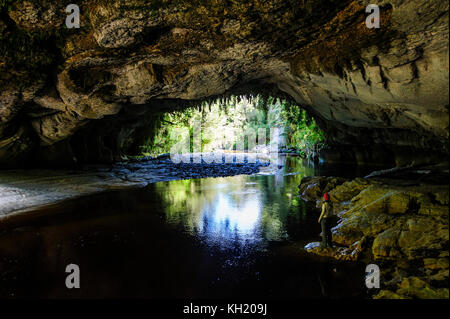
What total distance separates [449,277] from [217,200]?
27.1ft

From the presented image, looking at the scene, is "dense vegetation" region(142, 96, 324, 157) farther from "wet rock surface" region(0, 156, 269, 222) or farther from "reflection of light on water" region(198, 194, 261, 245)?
"reflection of light on water" region(198, 194, 261, 245)

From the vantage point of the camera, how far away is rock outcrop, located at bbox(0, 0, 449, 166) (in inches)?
254

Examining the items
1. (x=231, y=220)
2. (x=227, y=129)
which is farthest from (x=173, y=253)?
(x=227, y=129)

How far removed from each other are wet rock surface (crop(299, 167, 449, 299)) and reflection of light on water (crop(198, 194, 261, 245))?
2032 millimetres

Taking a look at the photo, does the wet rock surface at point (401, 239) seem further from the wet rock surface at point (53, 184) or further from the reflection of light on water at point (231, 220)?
the wet rock surface at point (53, 184)

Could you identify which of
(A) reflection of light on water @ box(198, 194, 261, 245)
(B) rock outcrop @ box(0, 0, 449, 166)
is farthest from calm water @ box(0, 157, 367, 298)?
(B) rock outcrop @ box(0, 0, 449, 166)

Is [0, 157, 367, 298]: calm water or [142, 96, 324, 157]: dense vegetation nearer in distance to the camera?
[0, 157, 367, 298]: calm water

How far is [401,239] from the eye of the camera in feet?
17.6

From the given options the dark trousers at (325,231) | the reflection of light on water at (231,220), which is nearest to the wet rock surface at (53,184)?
the reflection of light on water at (231,220)

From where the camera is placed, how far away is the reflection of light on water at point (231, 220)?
7.15 m

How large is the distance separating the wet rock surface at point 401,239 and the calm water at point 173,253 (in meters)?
0.56

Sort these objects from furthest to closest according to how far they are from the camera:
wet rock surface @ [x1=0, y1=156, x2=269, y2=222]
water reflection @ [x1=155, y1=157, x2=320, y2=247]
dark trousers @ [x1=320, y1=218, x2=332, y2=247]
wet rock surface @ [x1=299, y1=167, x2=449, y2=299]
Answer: wet rock surface @ [x1=0, y1=156, x2=269, y2=222] → water reflection @ [x1=155, y1=157, x2=320, y2=247] → dark trousers @ [x1=320, y1=218, x2=332, y2=247] → wet rock surface @ [x1=299, y1=167, x2=449, y2=299]

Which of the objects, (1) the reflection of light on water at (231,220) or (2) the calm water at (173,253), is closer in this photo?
(2) the calm water at (173,253)
